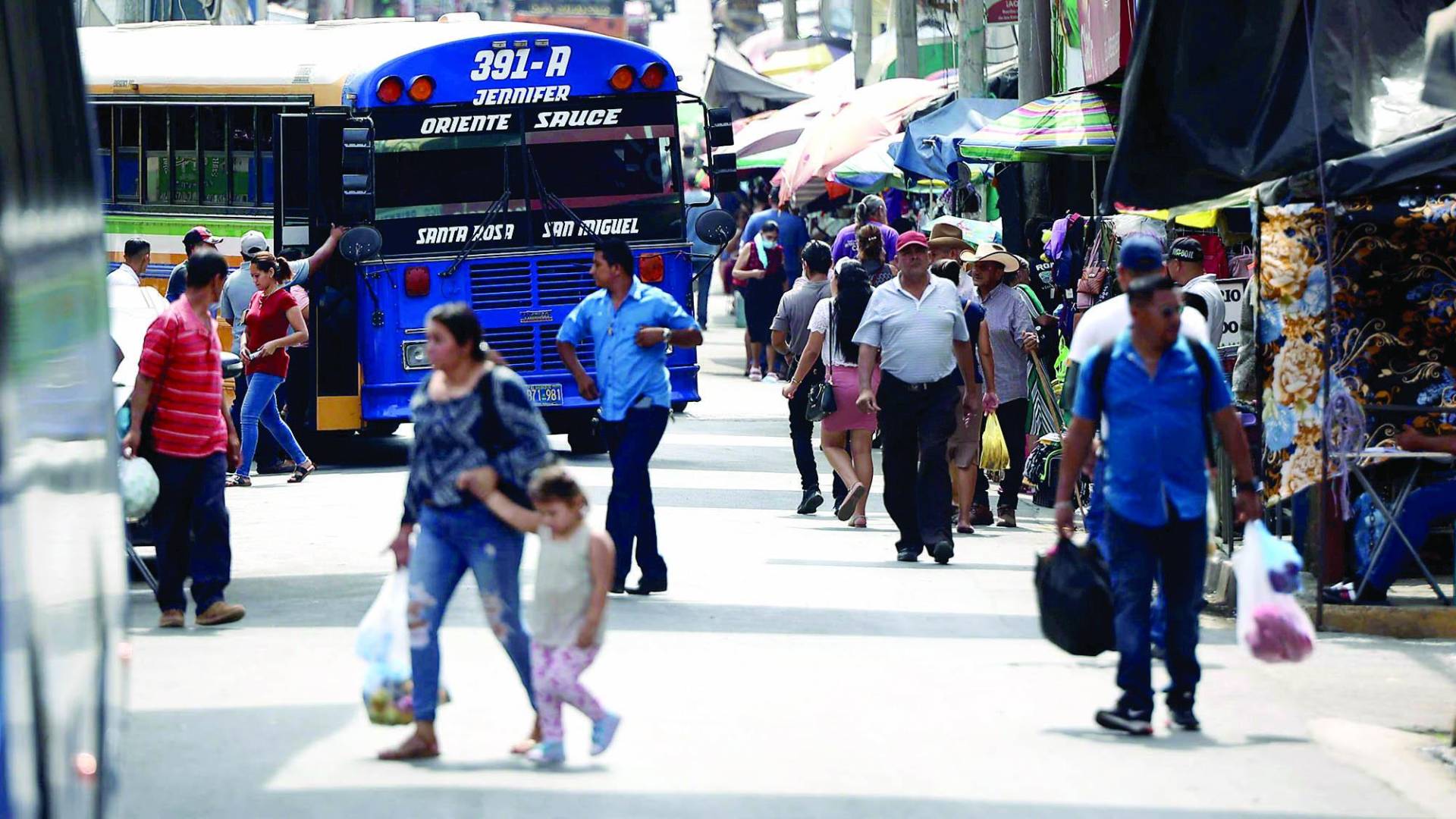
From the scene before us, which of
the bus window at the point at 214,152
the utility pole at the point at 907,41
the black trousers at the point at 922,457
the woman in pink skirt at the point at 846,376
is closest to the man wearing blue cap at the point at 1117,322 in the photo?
the black trousers at the point at 922,457

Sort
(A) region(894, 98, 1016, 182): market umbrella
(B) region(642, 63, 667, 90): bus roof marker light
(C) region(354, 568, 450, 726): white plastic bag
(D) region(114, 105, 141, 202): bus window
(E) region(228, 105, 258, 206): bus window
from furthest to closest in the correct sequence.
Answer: (A) region(894, 98, 1016, 182): market umbrella, (D) region(114, 105, 141, 202): bus window, (E) region(228, 105, 258, 206): bus window, (B) region(642, 63, 667, 90): bus roof marker light, (C) region(354, 568, 450, 726): white plastic bag

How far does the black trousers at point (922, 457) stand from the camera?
1262cm

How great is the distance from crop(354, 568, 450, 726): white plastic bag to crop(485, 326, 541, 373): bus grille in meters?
9.59

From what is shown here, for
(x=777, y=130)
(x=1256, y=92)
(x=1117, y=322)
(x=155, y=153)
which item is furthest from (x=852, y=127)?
(x=1117, y=322)

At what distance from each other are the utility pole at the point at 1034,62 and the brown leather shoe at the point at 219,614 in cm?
995

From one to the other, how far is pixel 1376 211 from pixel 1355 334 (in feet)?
2.43

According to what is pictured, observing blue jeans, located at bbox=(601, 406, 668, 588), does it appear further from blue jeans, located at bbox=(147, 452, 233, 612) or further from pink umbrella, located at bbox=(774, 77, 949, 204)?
pink umbrella, located at bbox=(774, 77, 949, 204)

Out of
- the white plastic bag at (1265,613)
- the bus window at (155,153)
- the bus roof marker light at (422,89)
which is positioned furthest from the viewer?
the bus window at (155,153)

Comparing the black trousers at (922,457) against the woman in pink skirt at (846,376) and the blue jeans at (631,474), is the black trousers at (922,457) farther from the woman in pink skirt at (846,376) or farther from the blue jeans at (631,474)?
the blue jeans at (631,474)

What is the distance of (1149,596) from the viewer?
821 centimetres

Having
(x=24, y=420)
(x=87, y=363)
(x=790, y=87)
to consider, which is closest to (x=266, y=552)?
(x=87, y=363)

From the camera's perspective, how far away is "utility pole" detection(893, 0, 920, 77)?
1144 inches

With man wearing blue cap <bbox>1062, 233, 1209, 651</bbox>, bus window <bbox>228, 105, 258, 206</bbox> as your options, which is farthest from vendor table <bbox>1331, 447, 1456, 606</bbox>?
bus window <bbox>228, 105, 258, 206</bbox>

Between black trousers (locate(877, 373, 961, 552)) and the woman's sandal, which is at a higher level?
black trousers (locate(877, 373, 961, 552))
